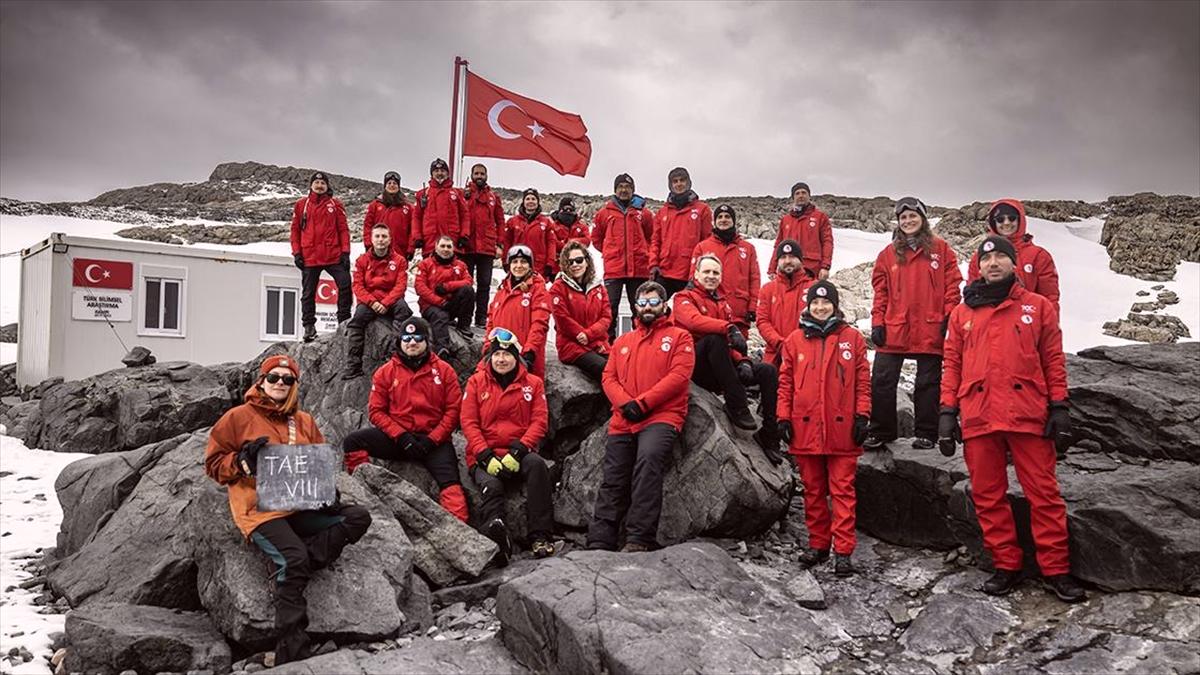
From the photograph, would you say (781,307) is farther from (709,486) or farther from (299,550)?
(299,550)

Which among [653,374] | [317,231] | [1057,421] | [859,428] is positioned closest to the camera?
[1057,421]

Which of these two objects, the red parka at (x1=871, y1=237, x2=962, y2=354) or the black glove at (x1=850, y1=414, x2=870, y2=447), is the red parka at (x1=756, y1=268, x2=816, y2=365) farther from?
the black glove at (x1=850, y1=414, x2=870, y2=447)

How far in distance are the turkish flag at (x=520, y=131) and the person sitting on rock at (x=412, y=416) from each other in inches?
222

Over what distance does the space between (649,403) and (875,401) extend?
7.82 feet

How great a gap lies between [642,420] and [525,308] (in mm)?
2476

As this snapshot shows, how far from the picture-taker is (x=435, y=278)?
1055cm

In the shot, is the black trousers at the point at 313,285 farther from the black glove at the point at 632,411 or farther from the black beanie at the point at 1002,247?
the black beanie at the point at 1002,247

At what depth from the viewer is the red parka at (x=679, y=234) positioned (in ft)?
32.9

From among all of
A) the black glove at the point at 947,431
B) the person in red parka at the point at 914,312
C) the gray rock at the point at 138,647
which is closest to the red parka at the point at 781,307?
the person in red parka at the point at 914,312

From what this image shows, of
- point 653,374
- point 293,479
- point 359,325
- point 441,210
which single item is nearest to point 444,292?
point 359,325

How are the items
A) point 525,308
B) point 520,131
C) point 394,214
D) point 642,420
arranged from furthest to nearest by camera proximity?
point 520,131 < point 394,214 < point 525,308 < point 642,420

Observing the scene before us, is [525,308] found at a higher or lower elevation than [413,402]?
higher

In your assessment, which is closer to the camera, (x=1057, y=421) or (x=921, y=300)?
(x=1057, y=421)

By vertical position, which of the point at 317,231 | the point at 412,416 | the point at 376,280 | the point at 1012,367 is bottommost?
the point at 412,416
